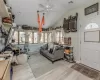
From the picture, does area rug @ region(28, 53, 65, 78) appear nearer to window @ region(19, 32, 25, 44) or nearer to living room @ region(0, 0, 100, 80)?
living room @ region(0, 0, 100, 80)

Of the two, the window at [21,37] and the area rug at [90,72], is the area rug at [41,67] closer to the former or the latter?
the area rug at [90,72]

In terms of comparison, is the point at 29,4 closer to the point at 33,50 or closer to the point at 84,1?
the point at 84,1

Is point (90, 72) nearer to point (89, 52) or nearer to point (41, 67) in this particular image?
point (89, 52)

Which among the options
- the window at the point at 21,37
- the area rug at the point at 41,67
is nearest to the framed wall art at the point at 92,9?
the area rug at the point at 41,67

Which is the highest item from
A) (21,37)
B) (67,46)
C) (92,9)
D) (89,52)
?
(92,9)

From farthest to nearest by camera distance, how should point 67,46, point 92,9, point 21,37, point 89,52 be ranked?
point 21,37 → point 67,46 → point 89,52 → point 92,9

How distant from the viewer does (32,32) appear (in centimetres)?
689

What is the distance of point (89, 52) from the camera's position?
3713 mm

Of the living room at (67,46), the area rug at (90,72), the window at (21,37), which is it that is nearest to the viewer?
the area rug at (90,72)

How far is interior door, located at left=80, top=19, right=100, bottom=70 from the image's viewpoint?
132 inches

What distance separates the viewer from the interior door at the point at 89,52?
3.37m

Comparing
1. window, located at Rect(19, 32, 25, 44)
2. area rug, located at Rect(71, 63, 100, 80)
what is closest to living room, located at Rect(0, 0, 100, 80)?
area rug, located at Rect(71, 63, 100, 80)

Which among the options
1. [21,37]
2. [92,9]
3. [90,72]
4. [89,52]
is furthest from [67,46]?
[21,37]

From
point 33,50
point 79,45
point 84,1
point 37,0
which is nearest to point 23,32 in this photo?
point 33,50
